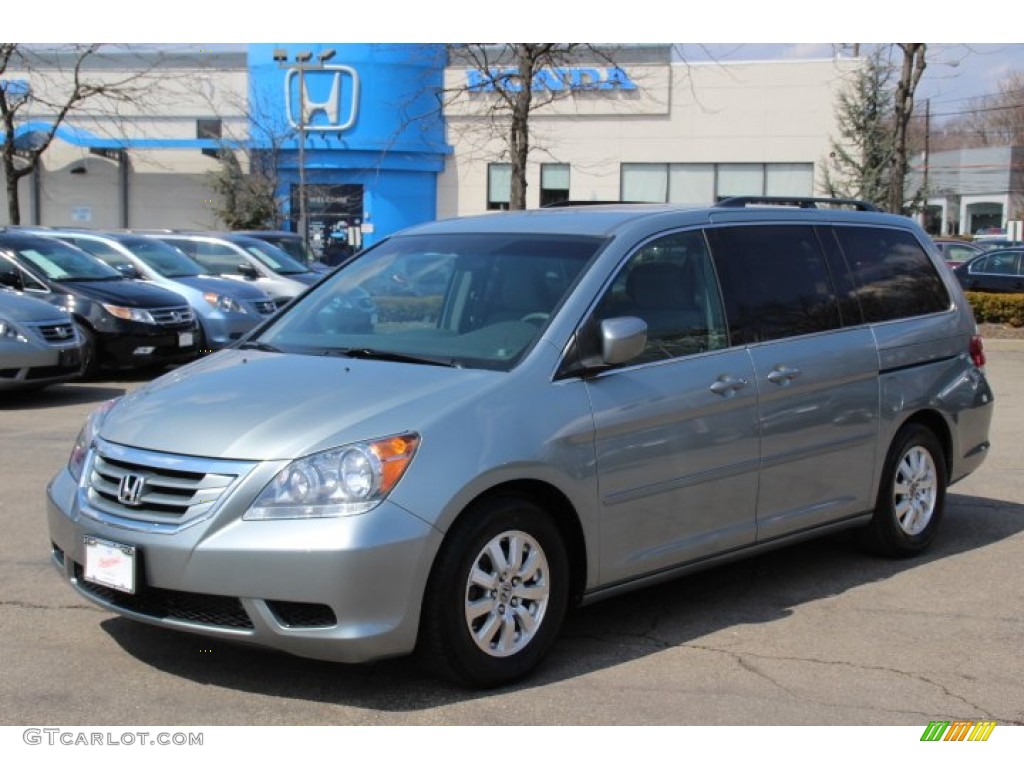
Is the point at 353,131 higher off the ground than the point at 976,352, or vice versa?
the point at 353,131

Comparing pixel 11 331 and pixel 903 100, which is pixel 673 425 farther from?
pixel 903 100

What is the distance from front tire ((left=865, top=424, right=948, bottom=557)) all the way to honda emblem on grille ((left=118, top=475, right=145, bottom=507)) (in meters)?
3.81

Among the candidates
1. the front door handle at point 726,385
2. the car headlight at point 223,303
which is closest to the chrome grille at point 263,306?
the car headlight at point 223,303

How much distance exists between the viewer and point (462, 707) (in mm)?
4535

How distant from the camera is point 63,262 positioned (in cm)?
1488

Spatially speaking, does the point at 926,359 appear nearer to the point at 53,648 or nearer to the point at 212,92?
the point at 53,648

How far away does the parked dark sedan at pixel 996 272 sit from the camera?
78.0 ft

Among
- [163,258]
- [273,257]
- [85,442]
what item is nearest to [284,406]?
[85,442]

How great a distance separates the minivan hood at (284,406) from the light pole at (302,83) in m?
26.2

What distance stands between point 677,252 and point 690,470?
1.00 metres

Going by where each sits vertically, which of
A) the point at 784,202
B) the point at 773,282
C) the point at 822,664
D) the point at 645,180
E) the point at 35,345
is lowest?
the point at 822,664

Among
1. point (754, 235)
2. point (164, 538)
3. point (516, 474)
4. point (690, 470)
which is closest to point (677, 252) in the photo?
point (754, 235)

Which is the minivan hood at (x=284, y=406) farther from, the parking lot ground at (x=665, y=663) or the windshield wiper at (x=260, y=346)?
the parking lot ground at (x=665, y=663)

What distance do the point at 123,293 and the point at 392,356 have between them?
10.2 metres
